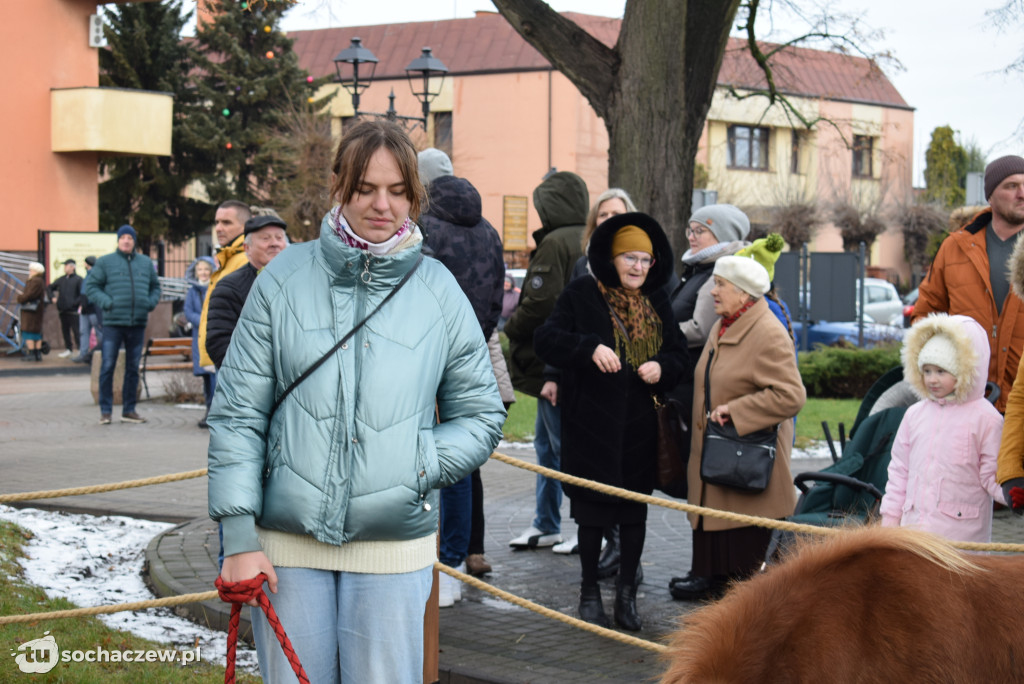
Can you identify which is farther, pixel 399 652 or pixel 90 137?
pixel 90 137

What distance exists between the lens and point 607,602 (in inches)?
246

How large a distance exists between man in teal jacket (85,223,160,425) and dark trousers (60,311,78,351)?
1182cm

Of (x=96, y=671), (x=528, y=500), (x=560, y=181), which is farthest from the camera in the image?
(x=528, y=500)

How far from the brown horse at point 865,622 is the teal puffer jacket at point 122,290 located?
11.6m

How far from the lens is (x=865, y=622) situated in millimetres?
2705

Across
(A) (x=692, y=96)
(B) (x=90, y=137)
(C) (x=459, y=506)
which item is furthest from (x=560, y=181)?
(B) (x=90, y=137)

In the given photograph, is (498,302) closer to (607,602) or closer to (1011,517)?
(607,602)

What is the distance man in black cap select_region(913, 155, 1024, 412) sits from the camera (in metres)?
5.80

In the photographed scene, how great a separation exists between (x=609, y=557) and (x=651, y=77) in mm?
4361

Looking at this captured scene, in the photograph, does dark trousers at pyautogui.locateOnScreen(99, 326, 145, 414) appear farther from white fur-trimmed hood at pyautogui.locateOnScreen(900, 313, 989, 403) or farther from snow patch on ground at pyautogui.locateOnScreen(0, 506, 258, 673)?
white fur-trimmed hood at pyautogui.locateOnScreen(900, 313, 989, 403)

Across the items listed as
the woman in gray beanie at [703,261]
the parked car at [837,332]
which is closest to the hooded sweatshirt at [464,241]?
the woman in gray beanie at [703,261]

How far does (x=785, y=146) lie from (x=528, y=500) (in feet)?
156

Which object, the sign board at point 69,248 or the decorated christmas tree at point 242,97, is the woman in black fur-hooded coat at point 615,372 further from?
the decorated christmas tree at point 242,97

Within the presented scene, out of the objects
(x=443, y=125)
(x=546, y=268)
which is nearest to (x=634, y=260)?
(x=546, y=268)
